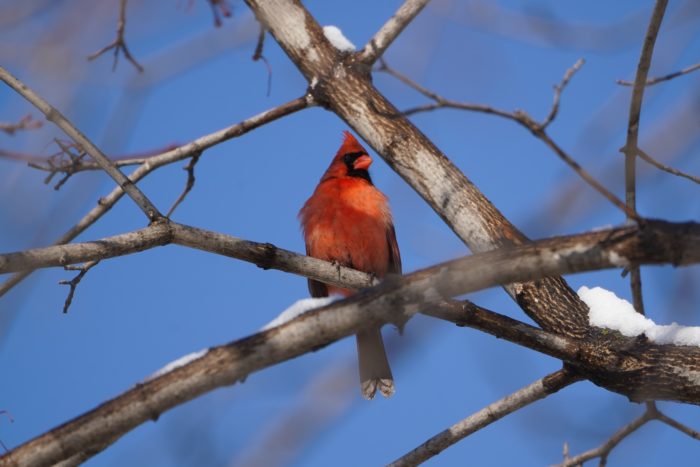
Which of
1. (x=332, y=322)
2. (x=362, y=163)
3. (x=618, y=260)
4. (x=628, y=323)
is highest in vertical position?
(x=362, y=163)

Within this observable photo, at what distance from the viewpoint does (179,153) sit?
13.0ft

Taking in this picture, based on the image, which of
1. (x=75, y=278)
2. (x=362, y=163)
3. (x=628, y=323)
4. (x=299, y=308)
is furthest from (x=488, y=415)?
(x=362, y=163)

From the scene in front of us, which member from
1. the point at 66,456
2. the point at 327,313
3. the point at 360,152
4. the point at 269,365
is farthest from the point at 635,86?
the point at 360,152

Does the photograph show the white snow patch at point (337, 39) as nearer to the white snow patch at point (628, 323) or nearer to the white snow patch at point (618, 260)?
the white snow patch at point (628, 323)

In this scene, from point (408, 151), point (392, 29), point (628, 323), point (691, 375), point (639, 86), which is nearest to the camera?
point (639, 86)

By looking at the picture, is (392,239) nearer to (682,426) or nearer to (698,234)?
(682,426)

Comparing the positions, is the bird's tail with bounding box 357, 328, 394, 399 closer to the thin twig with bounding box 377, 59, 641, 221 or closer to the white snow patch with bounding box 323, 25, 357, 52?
the white snow patch with bounding box 323, 25, 357, 52

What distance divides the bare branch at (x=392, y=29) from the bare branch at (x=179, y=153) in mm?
389

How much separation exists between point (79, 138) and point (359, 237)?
7.92 ft

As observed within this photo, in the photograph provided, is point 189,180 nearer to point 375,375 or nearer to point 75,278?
point 75,278

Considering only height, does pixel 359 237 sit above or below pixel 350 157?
below

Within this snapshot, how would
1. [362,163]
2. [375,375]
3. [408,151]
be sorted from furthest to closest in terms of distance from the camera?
[362,163] → [375,375] → [408,151]

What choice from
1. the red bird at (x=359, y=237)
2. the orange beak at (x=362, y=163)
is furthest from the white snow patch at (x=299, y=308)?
the orange beak at (x=362, y=163)

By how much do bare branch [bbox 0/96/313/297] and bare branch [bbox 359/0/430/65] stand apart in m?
0.39
